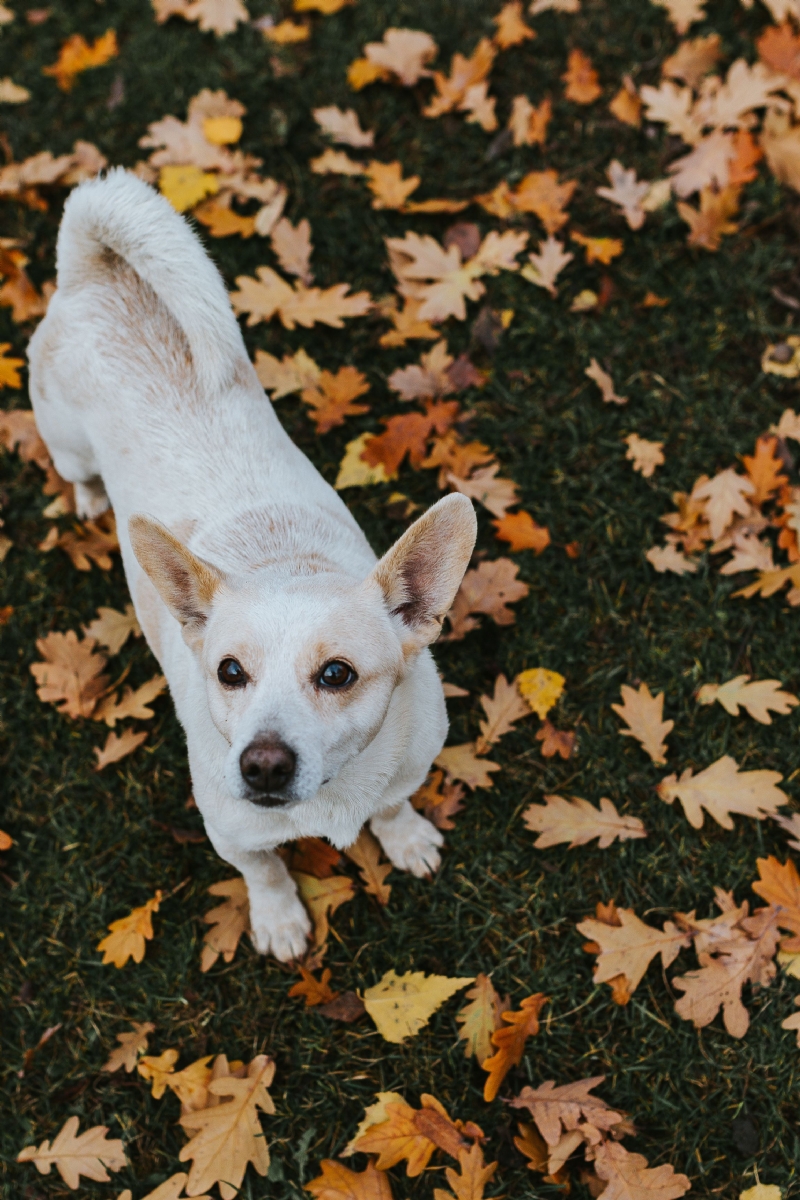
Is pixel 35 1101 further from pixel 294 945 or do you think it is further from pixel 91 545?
pixel 91 545

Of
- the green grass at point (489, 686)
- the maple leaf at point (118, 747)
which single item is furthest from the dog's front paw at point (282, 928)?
the maple leaf at point (118, 747)

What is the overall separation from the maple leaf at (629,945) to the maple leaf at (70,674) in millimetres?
2161

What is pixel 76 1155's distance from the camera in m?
2.94

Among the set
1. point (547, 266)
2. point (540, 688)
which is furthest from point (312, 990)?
point (547, 266)

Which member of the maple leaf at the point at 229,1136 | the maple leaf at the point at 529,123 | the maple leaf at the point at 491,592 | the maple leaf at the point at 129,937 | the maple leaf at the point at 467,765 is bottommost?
the maple leaf at the point at 229,1136

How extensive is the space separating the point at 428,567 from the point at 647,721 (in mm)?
1488

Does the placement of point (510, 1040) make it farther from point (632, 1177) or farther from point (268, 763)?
point (268, 763)

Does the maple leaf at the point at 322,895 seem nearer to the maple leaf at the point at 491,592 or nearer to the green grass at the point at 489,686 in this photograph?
the green grass at the point at 489,686

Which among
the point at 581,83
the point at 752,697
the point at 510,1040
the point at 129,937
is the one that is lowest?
the point at 129,937

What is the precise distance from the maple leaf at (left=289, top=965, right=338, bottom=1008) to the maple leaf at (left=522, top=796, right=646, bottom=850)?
0.91m

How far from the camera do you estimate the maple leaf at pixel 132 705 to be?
142 inches

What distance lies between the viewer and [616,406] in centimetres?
425

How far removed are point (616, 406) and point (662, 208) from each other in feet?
3.80

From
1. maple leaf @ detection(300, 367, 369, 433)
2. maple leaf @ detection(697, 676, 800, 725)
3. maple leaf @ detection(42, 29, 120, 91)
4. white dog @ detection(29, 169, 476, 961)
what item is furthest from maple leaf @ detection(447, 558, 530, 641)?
maple leaf @ detection(42, 29, 120, 91)
